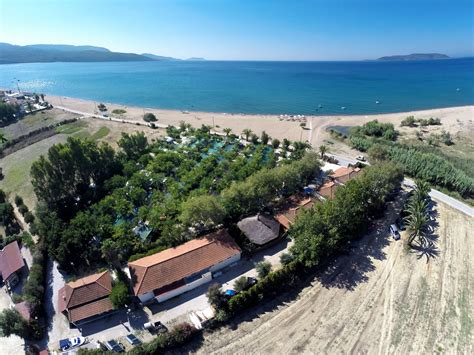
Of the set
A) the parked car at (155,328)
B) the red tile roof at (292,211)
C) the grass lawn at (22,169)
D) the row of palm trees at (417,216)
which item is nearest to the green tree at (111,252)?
the parked car at (155,328)

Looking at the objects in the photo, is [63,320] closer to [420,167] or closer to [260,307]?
[260,307]

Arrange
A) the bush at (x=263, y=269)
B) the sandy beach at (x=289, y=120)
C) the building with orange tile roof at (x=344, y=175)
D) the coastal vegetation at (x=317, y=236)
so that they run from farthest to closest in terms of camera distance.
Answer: the sandy beach at (x=289, y=120) < the building with orange tile roof at (x=344, y=175) < the bush at (x=263, y=269) < the coastal vegetation at (x=317, y=236)

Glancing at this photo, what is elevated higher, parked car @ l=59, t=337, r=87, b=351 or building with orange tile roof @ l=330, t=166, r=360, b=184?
building with orange tile roof @ l=330, t=166, r=360, b=184

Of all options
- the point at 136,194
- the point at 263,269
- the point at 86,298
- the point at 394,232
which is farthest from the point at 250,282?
the point at 136,194

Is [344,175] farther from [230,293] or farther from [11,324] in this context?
[11,324]

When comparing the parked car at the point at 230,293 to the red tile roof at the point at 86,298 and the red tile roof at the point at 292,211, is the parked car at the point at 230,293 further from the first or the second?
the red tile roof at the point at 292,211

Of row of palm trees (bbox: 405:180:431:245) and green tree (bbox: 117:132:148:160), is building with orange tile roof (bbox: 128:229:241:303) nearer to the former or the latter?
row of palm trees (bbox: 405:180:431:245)

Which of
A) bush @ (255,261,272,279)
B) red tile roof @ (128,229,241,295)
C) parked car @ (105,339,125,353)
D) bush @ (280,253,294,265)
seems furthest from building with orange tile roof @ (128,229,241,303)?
bush @ (280,253,294,265)
